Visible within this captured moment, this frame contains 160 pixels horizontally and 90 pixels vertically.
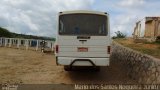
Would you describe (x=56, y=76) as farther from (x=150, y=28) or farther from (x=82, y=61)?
(x=150, y=28)

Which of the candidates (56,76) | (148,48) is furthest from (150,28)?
(56,76)

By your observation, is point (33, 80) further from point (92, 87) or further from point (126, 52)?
point (126, 52)

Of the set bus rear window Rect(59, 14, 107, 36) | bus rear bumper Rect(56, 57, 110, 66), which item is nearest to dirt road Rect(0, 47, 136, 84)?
bus rear bumper Rect(56, 57, 110, 66)

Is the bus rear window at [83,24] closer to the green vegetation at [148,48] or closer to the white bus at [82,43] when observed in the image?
the white bus at [82,43]

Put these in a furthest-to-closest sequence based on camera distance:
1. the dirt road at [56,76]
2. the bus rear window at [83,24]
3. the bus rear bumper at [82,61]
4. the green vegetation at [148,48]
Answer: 1. the green vegetation at [148,48]
2. the dirt road at [56,76]
3. the bus rear window at [83,24]
4. the bus rear bumper at [82,61]

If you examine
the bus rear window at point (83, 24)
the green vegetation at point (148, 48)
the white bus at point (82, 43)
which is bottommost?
the green vegetation at point (148, 48)

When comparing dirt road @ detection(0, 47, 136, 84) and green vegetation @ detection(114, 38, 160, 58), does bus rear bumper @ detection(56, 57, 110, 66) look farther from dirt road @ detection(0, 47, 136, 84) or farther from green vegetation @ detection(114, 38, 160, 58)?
green vegetation @ detection(114, 38, 160, 58)

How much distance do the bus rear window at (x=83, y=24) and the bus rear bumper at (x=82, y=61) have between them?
1.06 meters

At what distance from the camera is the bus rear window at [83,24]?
53.5 ft

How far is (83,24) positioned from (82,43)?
869mm

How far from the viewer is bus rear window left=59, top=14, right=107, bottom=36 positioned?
16297 millimetres

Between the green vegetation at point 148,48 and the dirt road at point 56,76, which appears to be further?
the green vegetation at point 148,48

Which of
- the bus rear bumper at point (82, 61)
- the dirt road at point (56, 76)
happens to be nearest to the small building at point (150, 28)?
the dirt road at point (56, 76)

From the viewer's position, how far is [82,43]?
1609 cm
